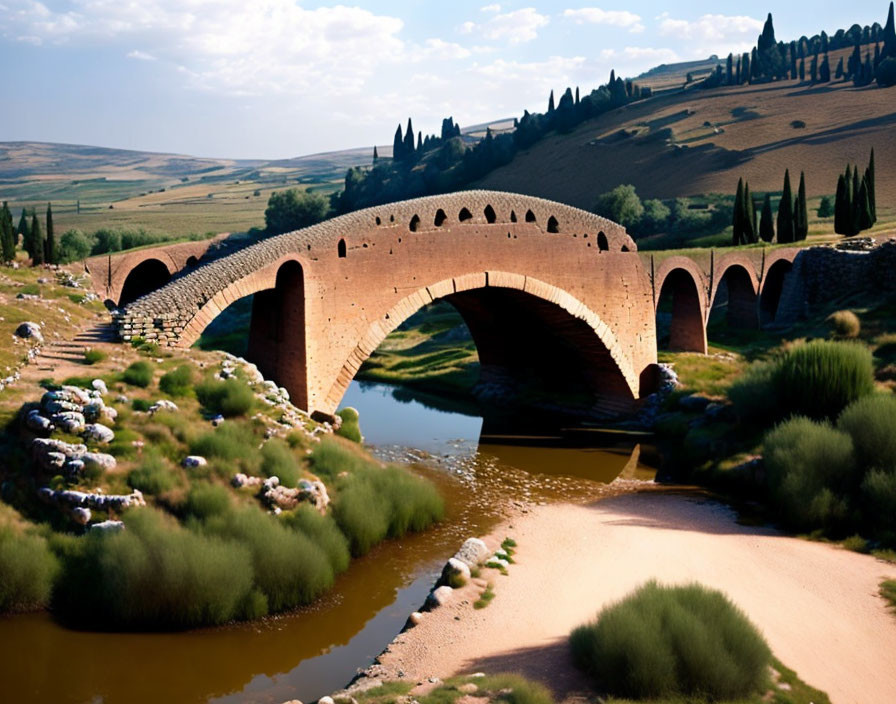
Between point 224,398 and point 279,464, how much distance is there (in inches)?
68.4

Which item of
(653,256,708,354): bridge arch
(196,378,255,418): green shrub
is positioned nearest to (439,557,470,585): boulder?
(196,378,255,418): green shrub

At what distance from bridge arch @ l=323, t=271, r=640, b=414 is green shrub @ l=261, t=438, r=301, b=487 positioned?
186 inches

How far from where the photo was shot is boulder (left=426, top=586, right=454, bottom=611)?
12750 mm

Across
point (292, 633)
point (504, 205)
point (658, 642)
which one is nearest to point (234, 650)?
point (292, 633)

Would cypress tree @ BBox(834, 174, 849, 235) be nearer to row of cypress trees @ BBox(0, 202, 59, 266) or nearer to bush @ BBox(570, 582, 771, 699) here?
row of cypress trees @ BBox(0, 202, 59, 266)

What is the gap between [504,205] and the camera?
23.8 meters

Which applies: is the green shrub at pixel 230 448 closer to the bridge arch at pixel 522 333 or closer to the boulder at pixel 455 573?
the boulder at pixel 455 573

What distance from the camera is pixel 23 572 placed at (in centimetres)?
1178

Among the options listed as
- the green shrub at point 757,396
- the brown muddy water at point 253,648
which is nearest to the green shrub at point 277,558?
Answer: the brown muddy water at point 253,648

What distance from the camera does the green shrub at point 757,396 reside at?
2114cm

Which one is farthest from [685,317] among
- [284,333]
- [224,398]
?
[224,398]

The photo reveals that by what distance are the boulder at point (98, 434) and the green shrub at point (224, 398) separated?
6.93ft

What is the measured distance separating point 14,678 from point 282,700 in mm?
3180

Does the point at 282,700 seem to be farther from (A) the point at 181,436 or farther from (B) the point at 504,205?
(B) the point at 504,205
